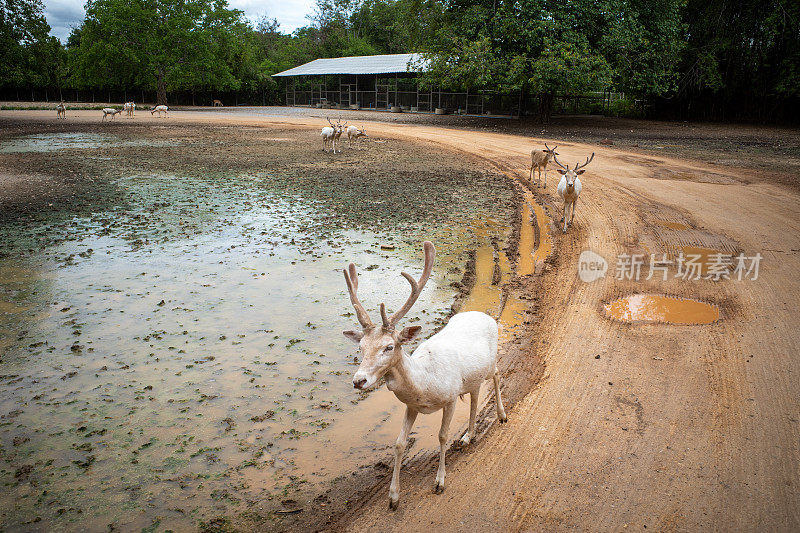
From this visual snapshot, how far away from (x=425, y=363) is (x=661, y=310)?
4.06 meters

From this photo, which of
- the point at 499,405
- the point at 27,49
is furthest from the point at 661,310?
the point at 27,49

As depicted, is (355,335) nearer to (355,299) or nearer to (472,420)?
(355,299)

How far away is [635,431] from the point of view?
4.27 meters

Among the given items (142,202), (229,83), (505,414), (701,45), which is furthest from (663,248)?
(229,83)

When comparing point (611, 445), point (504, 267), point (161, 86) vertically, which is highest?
point (161, 86)

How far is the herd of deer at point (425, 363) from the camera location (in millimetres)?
3301

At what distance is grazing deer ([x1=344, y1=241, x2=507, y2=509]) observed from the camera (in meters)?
3.30

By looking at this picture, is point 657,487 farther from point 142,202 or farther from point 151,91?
point 151,91

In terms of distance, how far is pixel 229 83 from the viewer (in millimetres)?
52969

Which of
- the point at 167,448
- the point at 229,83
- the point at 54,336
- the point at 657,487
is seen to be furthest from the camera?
the point at 229,83

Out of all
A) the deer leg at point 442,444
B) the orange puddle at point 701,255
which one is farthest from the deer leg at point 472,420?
the orange puddle at point 701,255

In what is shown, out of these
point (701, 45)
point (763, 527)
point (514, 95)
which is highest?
point (701, 45)

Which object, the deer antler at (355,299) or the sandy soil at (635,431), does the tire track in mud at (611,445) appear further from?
the deer antler at (355,299)

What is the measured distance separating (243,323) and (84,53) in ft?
176
